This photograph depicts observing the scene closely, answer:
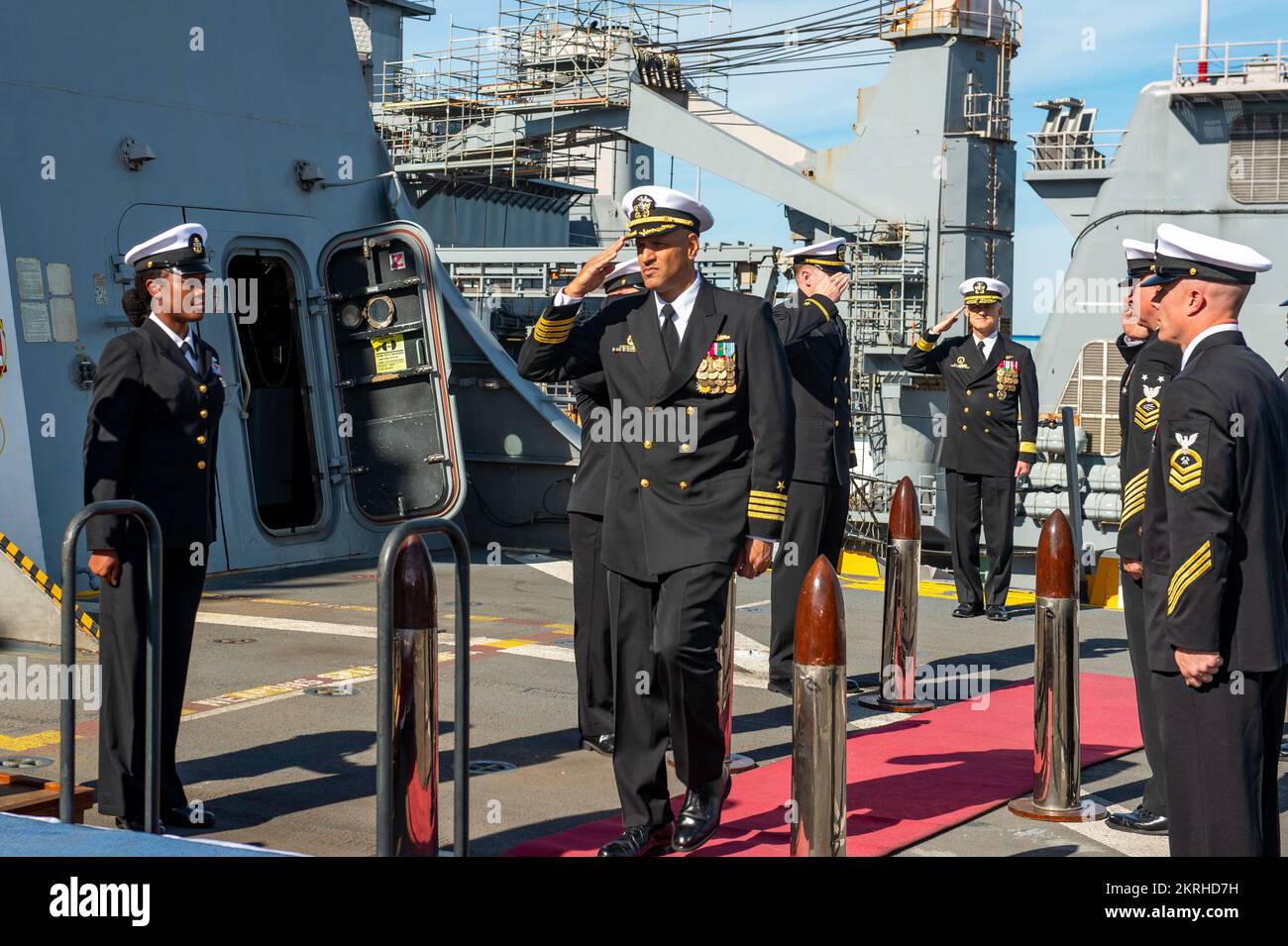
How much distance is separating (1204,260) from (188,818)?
3.56 metres

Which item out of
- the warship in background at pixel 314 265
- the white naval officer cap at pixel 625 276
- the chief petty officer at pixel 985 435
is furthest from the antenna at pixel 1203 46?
the white naval officer cap at pixel 625 276

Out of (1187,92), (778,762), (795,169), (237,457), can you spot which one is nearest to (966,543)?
(778,762)

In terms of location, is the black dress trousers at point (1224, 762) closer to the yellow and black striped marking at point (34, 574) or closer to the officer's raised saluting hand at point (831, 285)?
the officer's raised saluting hand at point (831, 285)

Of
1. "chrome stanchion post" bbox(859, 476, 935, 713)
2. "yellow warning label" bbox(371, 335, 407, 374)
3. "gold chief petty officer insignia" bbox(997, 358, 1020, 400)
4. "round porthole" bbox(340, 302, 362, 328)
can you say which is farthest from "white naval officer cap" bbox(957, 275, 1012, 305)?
"round porthole" bbox(340, 302, 362, 328)

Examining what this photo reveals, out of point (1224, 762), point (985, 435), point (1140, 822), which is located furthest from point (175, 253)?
point (985, 435)

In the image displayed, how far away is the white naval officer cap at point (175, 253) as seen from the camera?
508 centimetres

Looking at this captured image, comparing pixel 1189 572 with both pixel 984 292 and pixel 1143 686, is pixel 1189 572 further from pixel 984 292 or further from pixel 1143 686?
pixel 984 292

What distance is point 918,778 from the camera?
5.68m

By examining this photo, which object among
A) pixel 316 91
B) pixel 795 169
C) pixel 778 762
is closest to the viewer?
pixel 778 762

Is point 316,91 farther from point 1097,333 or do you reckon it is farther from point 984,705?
point 1097,333

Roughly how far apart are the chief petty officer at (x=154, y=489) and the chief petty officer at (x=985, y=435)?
18.9ft
